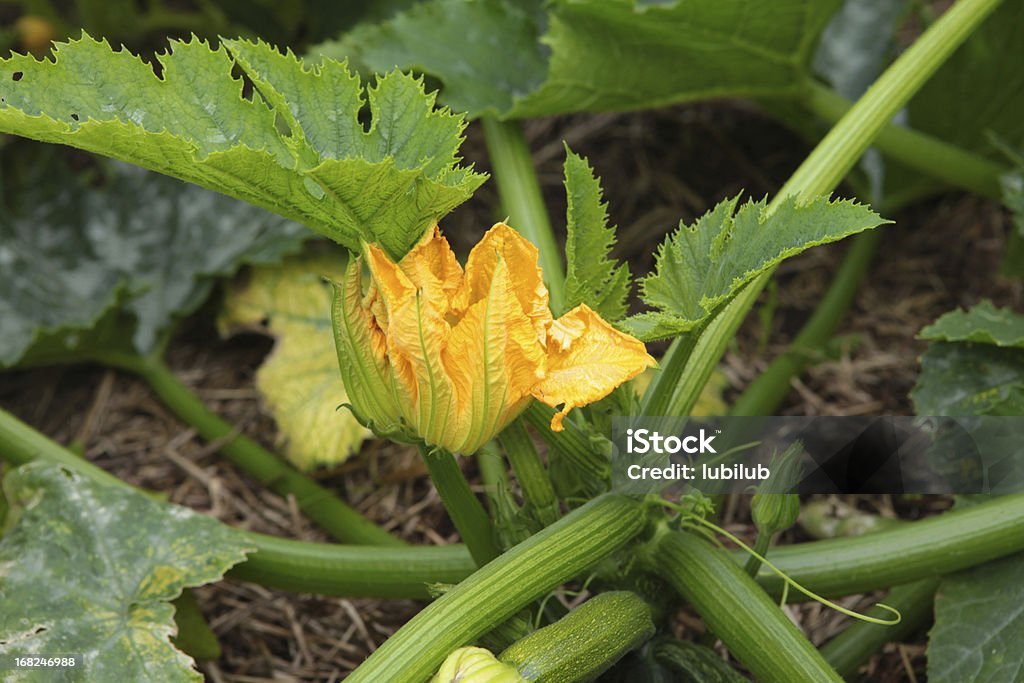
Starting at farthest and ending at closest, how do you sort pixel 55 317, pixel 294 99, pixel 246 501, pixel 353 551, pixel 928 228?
pixel 928 228
pixel 55 317
pixel 246 501
pixel 353 551
pixel 294 99

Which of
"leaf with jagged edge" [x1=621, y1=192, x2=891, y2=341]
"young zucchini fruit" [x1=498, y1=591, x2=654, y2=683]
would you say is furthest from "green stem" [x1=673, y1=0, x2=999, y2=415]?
"young zucchini fruit" [x1=498, y1=591, x2=654, y2=683]

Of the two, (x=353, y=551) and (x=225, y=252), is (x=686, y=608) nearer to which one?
(x=353, y=551)

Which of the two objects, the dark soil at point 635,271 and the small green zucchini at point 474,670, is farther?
the dark soil at point 635,271

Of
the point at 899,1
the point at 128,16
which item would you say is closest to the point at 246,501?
the point at 128,16

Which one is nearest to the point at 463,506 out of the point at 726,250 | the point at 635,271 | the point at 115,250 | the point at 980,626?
the point at 726,250

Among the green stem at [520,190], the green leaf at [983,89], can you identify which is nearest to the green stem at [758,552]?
the green stem at [520,190]

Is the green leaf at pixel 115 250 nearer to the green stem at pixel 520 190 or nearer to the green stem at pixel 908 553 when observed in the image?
the green stem at pixel 520 190

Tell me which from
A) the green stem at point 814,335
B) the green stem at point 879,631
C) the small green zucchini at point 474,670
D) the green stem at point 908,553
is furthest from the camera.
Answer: the green stem at point 814,335
